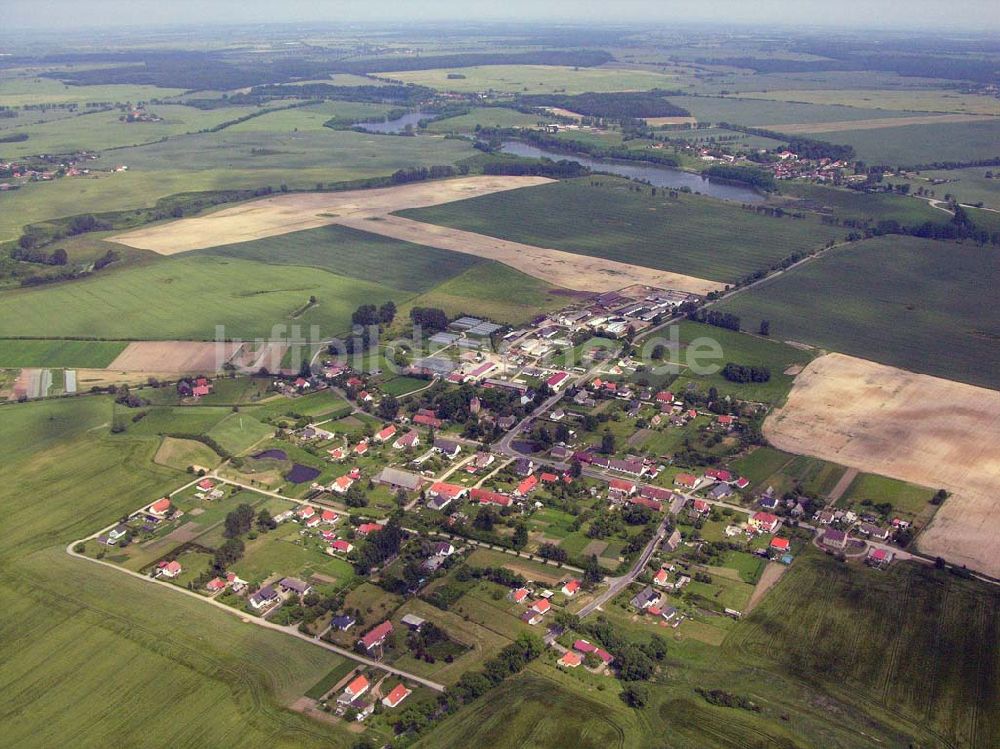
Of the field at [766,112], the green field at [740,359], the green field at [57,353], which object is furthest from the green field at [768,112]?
the green field at [57,353]

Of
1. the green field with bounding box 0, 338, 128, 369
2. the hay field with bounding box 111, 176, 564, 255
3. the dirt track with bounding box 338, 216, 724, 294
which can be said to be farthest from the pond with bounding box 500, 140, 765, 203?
the green field with bounding box 0, 338, 128, 369

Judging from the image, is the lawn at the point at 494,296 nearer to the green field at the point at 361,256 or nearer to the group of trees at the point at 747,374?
the green field at the point at 361,256

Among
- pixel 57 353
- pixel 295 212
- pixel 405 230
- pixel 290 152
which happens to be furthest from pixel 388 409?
pixel 290 152

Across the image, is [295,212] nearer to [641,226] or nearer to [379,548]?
[641,226]

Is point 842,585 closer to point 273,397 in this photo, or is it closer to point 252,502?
point 252,502

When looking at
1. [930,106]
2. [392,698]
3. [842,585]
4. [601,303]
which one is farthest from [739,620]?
[930,106]

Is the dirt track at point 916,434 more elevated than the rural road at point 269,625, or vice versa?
the dirt track at point 916,434
